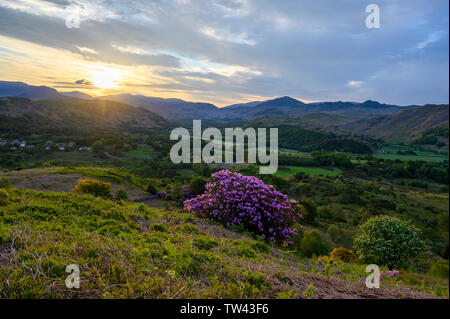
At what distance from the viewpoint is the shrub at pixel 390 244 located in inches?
404

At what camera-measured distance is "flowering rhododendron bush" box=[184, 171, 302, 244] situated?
9352 millimetres

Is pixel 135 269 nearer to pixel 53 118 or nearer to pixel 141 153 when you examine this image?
pixel 141 153

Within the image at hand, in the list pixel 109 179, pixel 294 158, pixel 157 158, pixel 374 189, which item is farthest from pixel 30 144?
pixel 374 189

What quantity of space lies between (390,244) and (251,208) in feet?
21.7

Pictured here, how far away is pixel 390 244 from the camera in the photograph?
10.5 meters

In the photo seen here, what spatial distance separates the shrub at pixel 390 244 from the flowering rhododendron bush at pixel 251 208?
382 cm

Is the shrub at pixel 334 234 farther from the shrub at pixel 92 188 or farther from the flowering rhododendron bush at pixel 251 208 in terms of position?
the shrub at pixel 92 188

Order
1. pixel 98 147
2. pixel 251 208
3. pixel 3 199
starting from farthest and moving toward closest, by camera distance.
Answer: pixel 98 147 < pixel 251 208 < pixel 3 199

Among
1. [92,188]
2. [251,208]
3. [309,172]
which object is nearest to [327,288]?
[251,208]

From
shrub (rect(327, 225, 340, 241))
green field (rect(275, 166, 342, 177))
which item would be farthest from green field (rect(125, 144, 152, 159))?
shrub (rect(327, 225, 340, 241))

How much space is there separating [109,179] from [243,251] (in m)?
32.3

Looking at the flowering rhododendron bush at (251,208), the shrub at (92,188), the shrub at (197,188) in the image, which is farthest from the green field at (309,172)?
the flowering rhododendron bush at (251,208)

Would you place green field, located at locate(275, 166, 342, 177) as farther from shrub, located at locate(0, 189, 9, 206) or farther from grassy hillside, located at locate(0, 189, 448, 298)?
grassy hillside, located at locate(0, 189, 448, 298)

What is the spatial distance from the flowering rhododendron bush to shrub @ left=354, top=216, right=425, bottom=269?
3.82 meters
